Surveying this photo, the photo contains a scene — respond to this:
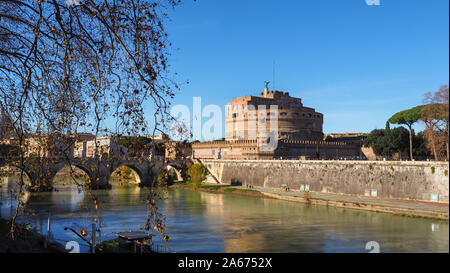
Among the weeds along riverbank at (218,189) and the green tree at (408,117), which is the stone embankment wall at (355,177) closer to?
the weeds along riverbank at (218,189)

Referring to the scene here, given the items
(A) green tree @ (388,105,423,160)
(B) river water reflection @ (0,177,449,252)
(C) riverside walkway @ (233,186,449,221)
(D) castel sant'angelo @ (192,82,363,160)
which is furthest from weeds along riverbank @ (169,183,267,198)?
(A) green tree @ (388,105,423,160)

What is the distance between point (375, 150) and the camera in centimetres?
3712

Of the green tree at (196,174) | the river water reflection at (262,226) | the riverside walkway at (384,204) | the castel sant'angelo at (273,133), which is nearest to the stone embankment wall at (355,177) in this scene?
the riverside walkway at (384,204)

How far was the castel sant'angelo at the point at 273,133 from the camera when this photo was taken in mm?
38438

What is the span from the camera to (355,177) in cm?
2572

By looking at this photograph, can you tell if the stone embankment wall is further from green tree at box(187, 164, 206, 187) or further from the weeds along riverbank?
the weeds along riverbank

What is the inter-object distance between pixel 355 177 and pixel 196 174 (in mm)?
14178

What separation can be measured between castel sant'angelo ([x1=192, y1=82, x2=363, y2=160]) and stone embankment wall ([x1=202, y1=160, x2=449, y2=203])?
397 cm

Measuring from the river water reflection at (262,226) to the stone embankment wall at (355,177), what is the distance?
4.14m

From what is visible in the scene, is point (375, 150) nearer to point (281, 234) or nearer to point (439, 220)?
point (439, 220)

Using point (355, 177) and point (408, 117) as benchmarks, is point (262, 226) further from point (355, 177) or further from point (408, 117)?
point (408, 117)

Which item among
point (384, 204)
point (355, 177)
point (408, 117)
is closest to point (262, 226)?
point (384, 204)
